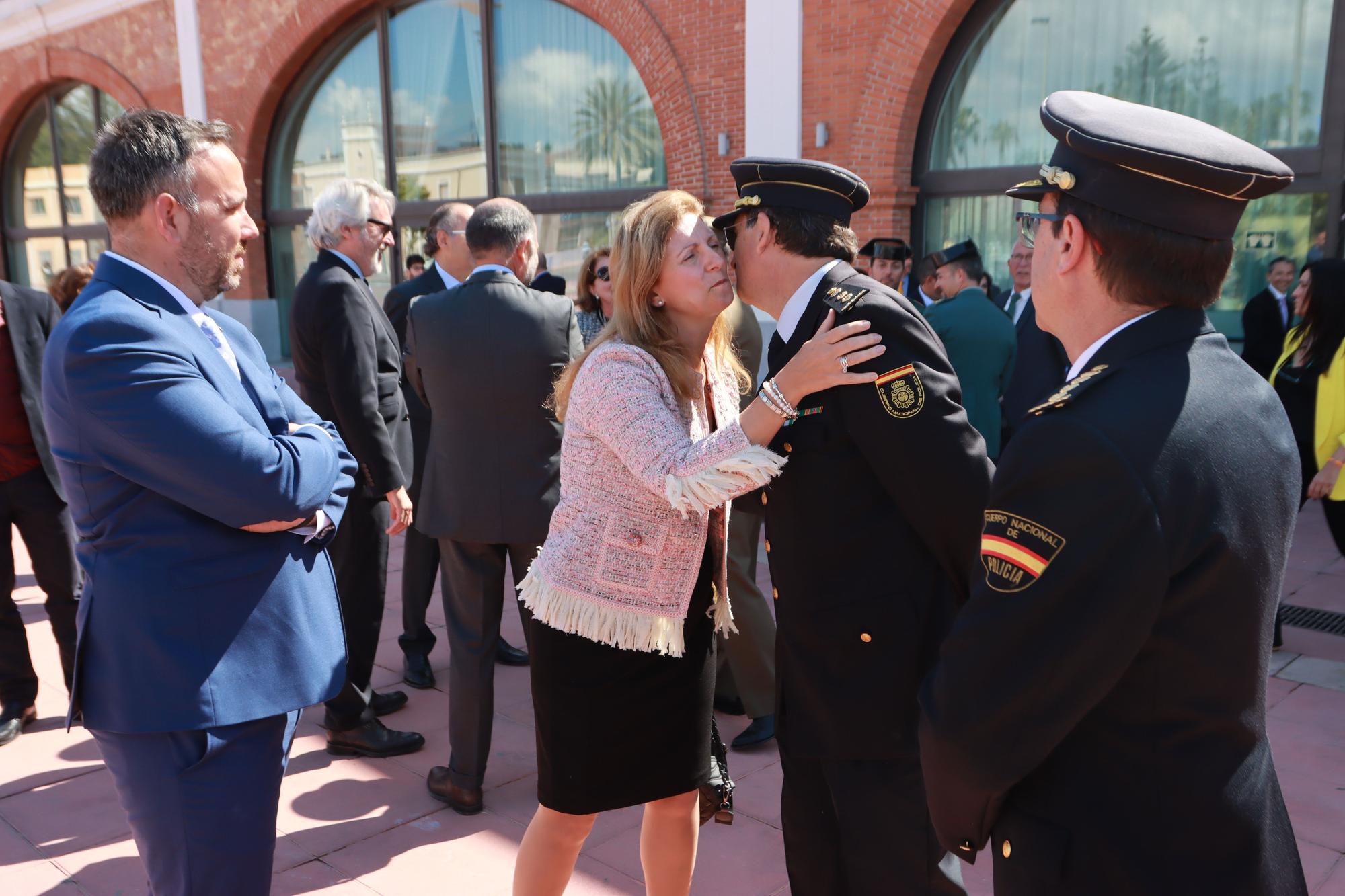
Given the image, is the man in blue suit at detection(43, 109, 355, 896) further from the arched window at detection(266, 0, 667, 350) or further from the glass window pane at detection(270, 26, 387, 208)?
the glass window pane at detection(270, 26, 387, 208)

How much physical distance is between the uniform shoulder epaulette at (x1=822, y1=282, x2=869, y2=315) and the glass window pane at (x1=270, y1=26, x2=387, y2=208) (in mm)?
14159

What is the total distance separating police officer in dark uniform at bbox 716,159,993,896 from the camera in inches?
77.9

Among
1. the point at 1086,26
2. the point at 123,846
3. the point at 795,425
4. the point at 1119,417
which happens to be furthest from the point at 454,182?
the point at 1119,417

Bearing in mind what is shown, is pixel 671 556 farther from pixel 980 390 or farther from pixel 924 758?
pixel 980 390

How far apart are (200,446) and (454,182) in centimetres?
1305

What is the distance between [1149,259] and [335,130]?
15949 millimetres

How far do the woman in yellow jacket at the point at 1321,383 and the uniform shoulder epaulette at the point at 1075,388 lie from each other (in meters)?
3.78

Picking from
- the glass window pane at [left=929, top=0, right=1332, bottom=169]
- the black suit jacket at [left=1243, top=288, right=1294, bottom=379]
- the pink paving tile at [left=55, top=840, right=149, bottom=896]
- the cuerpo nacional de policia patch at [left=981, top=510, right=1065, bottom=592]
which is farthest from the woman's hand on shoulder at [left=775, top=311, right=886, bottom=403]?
the glass window pane at [left=929, top=0, right=1332, bottom=169]

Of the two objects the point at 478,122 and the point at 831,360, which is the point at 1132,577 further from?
the point at 478,122

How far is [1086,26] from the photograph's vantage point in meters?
9.06

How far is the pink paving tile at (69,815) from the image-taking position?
3.31 metres

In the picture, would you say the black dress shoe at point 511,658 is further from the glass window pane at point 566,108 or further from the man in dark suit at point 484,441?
the glass window pane at point 566,108

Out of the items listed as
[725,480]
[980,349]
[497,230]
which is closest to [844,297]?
[725,480]

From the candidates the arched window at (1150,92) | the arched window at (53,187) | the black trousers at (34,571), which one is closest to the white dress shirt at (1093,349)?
the black trousers at (34,571)
